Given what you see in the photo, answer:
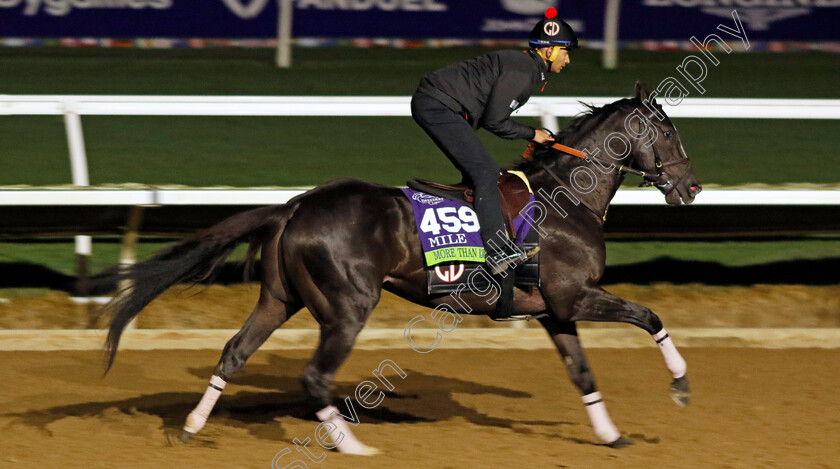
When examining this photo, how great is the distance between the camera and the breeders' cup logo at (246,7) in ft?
47.3

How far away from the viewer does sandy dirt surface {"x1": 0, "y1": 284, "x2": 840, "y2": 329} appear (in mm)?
7766

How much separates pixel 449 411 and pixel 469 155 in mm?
1511

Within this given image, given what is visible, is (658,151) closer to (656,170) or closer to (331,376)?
(656,170)

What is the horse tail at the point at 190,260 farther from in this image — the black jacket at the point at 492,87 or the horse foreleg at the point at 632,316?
the horse foreleg at the point at 632,316

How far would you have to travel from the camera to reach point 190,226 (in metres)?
7.86

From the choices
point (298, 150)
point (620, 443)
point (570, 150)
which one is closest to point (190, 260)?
point (570, 150)

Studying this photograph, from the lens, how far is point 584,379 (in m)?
5.25

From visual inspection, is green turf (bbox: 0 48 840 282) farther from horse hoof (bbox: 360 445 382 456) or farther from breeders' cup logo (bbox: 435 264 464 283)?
horse hoof (bbox: 360 445 382 456)

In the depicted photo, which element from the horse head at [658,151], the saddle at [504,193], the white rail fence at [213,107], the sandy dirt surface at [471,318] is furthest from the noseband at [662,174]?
the sandy dirt surface at [471,318]

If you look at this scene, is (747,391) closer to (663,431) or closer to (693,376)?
→ (693,376)

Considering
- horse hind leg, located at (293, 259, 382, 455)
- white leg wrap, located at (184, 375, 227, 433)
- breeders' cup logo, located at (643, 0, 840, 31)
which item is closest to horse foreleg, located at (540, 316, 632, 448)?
horse hind leg, located at (293, 259, 382, 455)

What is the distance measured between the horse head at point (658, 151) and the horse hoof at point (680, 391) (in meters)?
0.92

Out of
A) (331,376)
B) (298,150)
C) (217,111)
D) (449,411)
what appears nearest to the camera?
(331,376)

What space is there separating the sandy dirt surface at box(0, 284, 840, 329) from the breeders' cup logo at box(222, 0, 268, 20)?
23.0ft
